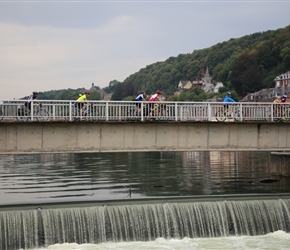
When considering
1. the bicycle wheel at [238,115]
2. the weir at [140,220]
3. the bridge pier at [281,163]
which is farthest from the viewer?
the bridge pier at [281,163]

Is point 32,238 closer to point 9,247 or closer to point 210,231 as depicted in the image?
point 9,247

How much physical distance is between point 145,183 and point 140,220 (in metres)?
15.5

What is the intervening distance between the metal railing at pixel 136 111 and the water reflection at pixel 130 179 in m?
6.37

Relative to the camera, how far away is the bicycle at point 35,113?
32.2m

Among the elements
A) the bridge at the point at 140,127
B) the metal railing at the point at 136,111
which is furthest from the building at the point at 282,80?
the bridge at the point at 140,127

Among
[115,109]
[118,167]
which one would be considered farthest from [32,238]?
[118,167]

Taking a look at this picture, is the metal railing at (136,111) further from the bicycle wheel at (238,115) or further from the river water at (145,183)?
the river water at (145,183)

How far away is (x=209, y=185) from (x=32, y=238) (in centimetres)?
1857

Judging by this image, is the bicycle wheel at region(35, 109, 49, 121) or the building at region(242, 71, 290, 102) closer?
the bicycle wheel at region(35, 109, 49, 121)

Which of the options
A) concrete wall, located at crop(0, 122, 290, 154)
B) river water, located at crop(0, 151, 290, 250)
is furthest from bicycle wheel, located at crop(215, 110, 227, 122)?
river water, located at crop(0, 151, 290, 250)

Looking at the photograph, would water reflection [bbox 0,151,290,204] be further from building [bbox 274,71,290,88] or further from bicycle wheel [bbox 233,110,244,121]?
building [bbox 274,71,290,88]

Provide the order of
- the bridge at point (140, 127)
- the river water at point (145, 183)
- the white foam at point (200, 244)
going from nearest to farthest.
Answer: the white foam at point (200, 244)
the river water at point (145, 183)
the bridge at point (140, 127)

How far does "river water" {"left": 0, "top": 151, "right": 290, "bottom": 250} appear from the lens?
31.4 meters

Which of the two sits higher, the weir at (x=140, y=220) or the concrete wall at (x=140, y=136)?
the concrete wall at (x=140, y=136)
